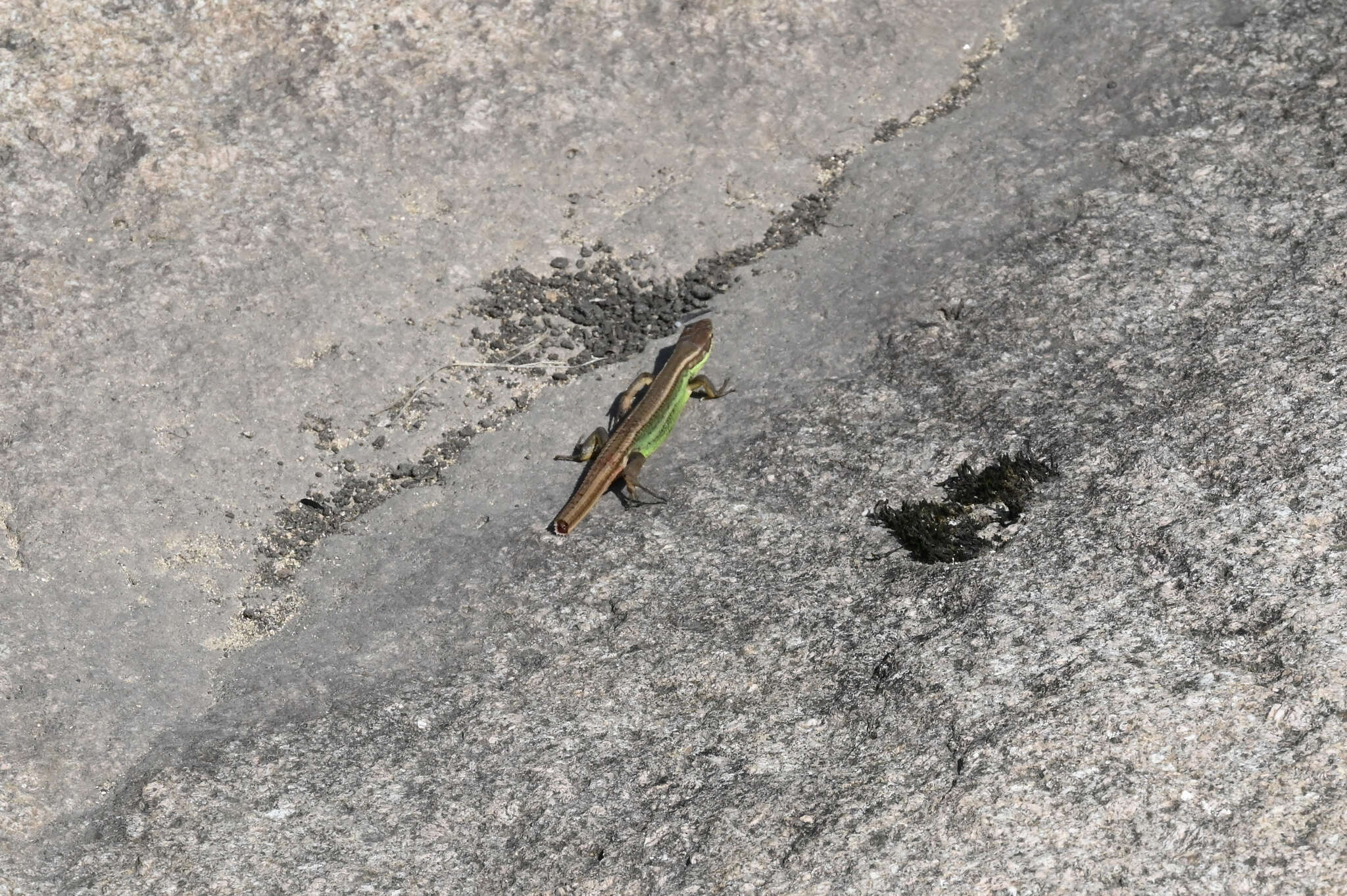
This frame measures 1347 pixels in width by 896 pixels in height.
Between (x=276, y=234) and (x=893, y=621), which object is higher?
(x=276, y=234)

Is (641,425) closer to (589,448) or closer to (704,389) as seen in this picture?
(589,448)

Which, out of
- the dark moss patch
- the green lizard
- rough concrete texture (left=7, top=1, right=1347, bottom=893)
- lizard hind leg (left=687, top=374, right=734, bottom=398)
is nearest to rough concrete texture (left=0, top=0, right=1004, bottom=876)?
rough concrete texture (left=7, top=1, right=1347, bottom=893)

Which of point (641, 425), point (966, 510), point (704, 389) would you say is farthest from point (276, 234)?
point (966, 510)

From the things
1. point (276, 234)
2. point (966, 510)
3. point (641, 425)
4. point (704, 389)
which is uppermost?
point (276, 234)

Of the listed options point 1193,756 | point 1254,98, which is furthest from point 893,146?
point 1193,756

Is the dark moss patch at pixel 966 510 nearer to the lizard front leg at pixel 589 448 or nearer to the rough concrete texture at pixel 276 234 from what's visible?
the lizard front leg at pixel 589 448

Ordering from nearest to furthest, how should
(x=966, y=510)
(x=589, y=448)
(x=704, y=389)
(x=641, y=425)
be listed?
(x=966, y=510)
(x=641, y=425)
(x=589, y=448)
(x=704, y=389)

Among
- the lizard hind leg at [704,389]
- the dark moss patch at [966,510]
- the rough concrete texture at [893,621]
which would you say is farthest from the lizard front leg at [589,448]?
the dark moss patch at [966,510]

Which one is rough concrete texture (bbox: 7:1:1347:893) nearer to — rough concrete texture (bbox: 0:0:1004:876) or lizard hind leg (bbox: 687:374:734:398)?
lizard hind leg (bbox: 687:374:734:398)

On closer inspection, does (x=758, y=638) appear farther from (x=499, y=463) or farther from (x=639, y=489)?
(x=499, y=463)

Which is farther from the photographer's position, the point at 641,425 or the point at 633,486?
the point at 641,425
